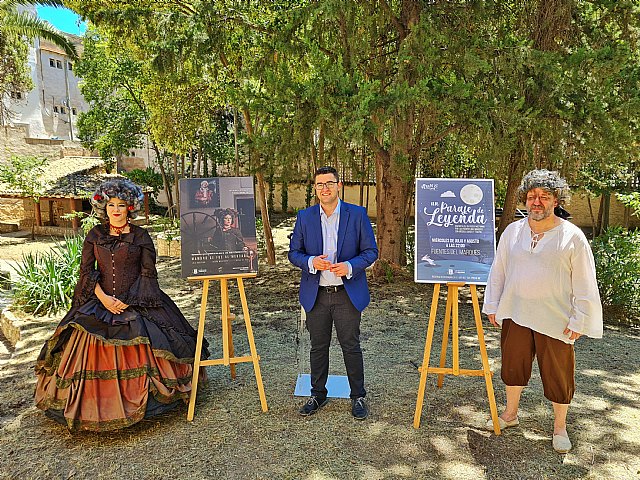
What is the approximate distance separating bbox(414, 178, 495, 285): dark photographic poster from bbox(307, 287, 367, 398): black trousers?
21.0 inches

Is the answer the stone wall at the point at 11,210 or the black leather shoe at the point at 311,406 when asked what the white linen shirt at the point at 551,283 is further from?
the stone wall at the point at 11,210

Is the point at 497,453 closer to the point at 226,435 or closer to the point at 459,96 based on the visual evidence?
the point at 226,435

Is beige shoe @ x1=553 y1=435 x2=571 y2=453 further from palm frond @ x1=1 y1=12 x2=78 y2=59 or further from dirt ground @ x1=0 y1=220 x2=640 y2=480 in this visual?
palm frond @ x1=1 y1=12 x2=78 y2=59

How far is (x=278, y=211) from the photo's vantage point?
1733 centimetres

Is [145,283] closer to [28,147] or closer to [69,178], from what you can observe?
[69,178]

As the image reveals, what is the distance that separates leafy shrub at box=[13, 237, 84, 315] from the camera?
598cm

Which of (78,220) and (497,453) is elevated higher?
(78,220)

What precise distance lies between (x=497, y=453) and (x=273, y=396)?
162 centimetres

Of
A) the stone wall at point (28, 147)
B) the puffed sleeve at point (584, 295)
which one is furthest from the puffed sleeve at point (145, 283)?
the stone wall at point (28, 147)

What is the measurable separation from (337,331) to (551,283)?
1.35 meters

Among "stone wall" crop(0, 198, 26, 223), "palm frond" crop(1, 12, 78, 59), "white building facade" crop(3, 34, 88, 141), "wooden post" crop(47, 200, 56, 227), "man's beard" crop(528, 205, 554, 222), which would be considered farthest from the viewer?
"white building facade" crop(3, 34, 88, 141)

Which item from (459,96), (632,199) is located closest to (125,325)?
(459,96)

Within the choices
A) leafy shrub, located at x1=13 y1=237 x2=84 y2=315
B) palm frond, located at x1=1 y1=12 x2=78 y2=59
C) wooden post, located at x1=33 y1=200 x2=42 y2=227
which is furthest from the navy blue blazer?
palm frond, located at x1=1 y1=12 x2=78 y2=59

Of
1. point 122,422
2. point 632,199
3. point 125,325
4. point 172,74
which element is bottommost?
point 122,422
